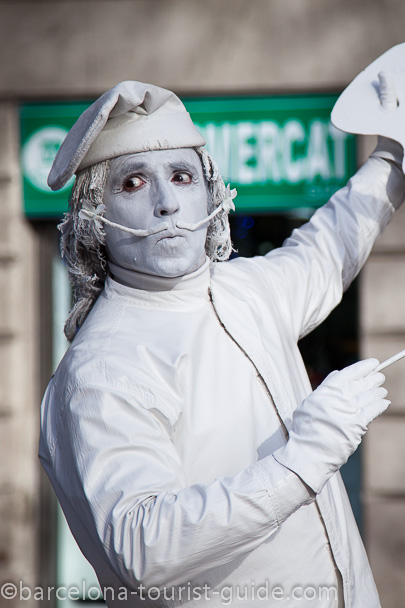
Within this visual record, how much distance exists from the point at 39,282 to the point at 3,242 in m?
0.34

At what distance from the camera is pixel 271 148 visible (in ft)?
15.1

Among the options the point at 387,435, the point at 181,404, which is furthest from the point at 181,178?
the point at 387,435

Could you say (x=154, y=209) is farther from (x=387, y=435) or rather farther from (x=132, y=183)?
(x=387, y=435)

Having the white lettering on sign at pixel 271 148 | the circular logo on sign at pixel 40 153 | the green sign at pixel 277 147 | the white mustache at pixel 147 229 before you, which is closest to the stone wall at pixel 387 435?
the green sign at pixel 277 147

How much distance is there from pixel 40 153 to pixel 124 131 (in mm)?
3049

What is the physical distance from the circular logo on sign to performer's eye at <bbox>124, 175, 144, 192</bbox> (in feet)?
9.86

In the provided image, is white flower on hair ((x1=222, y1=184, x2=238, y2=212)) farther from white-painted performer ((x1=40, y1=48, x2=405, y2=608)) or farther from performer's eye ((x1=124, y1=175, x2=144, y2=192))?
performer's eye ((x1=124, y1=175, x2=144, y2=192))

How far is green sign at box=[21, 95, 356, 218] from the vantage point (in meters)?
4.59

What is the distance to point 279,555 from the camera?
1.76 meters

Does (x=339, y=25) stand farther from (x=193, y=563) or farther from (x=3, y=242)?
(x=193, y=563)

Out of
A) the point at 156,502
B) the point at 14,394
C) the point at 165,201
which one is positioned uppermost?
the point at 165,201

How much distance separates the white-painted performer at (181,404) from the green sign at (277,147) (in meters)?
2.60

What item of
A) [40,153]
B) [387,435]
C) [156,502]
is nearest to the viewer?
[156,502]

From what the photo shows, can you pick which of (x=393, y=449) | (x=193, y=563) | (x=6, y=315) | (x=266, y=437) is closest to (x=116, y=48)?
(x=6, y=315)
